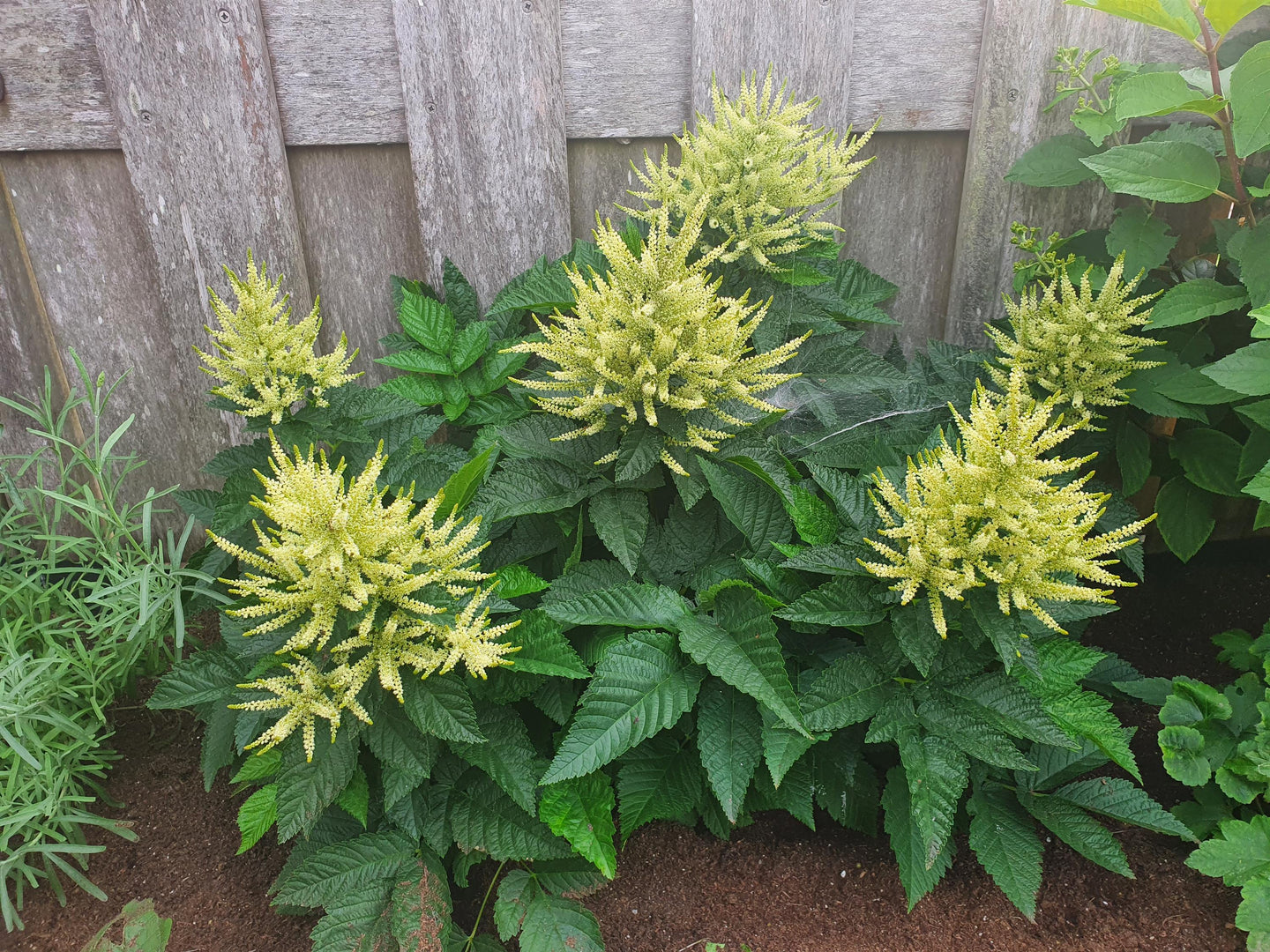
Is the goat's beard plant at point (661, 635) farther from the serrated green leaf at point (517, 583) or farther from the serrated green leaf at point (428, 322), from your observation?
the serrated green leaf at point (428, 322)

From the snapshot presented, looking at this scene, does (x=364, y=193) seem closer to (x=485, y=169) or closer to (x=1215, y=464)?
(x=485, y=169)

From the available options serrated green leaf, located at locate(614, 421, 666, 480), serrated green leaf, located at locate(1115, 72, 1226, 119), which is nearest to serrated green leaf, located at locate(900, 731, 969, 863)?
serrated green leaf, located at locate(614, 421, 666, 480)

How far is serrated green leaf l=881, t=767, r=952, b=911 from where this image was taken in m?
1.73

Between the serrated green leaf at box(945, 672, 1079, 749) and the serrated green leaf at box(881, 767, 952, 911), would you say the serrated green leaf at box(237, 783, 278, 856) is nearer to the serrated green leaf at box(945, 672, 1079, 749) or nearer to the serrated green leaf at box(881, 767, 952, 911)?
the serrated green leaf at box(881, 767, 952, 911)

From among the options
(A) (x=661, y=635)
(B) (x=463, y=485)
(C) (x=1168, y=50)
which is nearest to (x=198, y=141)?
(B) (x=463, y=485)

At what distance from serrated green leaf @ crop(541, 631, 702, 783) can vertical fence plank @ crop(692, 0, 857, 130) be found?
5.52 ft

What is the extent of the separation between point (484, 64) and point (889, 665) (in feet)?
6.62

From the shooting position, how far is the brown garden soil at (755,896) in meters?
1.84

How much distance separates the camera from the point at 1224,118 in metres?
2.18

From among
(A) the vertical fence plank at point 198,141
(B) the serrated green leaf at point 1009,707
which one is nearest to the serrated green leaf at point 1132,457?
(B) the serrated green leaf at point 1009,707

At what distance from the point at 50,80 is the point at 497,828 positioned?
2.39 m

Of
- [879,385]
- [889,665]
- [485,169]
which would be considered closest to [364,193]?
[485,169]

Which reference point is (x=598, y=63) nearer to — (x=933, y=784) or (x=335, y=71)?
(x=335, y=71)

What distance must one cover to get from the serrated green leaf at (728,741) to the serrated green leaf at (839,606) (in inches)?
10.0
